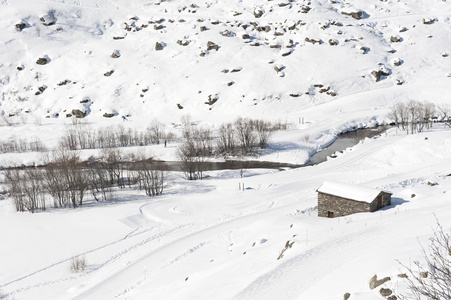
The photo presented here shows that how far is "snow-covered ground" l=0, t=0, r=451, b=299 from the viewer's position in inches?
829

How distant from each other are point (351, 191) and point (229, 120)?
187 feet

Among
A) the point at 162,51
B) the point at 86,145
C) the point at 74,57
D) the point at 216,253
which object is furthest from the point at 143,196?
the point at 74,57

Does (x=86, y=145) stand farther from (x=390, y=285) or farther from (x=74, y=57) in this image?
(x=390, y=285)

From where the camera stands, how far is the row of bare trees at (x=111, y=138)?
78188 millimetres

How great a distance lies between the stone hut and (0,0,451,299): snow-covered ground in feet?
4.30

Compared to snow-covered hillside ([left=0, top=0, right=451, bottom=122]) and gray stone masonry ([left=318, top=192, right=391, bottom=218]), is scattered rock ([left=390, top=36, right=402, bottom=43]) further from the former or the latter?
gray stone masonry ([left=318, top=192, right=391, bottom=218])

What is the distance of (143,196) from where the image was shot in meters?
51.0

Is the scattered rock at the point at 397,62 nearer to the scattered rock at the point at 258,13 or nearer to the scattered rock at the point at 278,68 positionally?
the scattered rock at the point at 278,68

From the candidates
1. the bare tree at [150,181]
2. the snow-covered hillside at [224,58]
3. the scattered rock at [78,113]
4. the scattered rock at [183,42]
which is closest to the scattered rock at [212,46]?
the snow-covered hillside at [224,58]

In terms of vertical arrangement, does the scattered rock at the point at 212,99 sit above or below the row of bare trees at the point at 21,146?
above

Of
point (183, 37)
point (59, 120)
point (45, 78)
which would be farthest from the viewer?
point (183, 37)

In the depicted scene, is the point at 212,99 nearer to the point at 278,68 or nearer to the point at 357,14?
the point at 278,68

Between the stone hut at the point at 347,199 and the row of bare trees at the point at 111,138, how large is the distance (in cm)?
5035

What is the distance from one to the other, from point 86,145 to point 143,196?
117 feet
